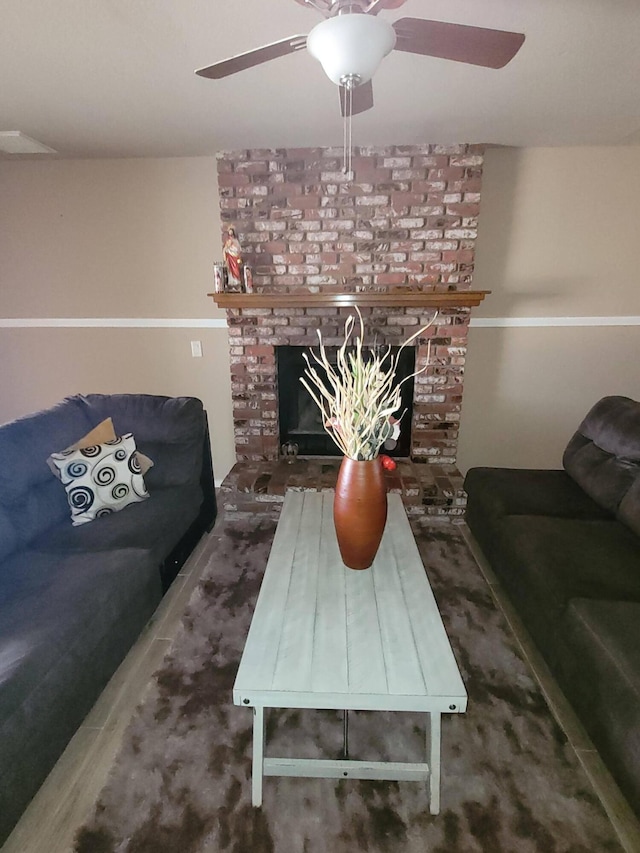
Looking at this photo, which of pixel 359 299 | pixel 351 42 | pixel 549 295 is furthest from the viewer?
pixel 549 295

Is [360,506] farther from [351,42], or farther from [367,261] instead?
[367,261]

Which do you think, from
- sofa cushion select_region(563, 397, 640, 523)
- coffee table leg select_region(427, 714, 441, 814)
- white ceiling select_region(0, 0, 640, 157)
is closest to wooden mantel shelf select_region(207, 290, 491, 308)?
white ceiling select_region(0, 0, 640, 157)

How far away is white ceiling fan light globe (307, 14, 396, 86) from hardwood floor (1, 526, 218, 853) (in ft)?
7.14

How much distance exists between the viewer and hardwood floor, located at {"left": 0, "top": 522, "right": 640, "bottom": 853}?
4.25 ft

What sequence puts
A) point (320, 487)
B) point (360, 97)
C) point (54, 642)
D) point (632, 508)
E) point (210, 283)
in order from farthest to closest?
1. point (210, 283)
2. point (320, 487)
3. point (632, 508)
4. point (360, 97)
5. point (54, 642)

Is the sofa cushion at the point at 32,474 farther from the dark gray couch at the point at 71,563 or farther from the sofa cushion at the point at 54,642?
the sofa cushion at the point at 54,642

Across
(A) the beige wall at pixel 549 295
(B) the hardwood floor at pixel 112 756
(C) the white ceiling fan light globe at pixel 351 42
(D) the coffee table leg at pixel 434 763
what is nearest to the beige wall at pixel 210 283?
(A) the beige wall at pixel 549 295

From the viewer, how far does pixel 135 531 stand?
209 centimetres

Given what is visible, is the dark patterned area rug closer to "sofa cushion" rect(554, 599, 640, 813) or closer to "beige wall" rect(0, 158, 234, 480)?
"sofa cushion" rect(554, 599, 640, 813)

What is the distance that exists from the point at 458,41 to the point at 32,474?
2.28m

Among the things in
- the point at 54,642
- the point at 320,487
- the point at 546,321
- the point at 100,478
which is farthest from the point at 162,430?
the point at 546,321

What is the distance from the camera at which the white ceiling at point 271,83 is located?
5.16 ft

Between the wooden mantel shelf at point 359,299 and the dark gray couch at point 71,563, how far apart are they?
2.64 ft

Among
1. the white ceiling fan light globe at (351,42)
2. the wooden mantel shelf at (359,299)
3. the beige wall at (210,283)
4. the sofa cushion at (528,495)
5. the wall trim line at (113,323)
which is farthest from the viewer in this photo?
the wall trim line at (113,323)
